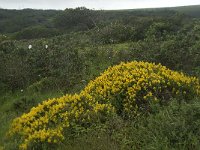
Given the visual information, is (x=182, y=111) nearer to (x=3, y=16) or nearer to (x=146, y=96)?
(x=146, y=96)

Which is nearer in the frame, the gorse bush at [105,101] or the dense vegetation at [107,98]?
the dense vegetation at [107,98]

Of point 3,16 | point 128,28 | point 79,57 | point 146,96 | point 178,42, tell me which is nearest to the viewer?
point 146,96

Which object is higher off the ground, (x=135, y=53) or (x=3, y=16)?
(x=135, y=53)

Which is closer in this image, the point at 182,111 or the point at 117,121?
the point at 182,111

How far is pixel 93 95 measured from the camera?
28.9 ft

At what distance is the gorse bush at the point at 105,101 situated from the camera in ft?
25.1

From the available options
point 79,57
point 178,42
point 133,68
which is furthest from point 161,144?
point 79,57

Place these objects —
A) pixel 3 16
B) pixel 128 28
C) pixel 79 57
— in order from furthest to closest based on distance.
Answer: pixel 3 16, pixel 128 28, pixel 79 57

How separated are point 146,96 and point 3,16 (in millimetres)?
65099

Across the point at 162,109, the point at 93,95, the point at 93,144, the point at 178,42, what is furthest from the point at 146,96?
the point at 178,42

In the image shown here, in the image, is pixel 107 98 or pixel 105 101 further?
pixel 107 98

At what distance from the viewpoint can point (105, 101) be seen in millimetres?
Result: 8484

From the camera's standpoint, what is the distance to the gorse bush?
7664mm

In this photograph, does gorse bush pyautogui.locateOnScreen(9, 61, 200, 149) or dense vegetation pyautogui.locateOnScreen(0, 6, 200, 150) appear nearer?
dense vegetation pyautogui.locateOnScreen(0, 6, 200, 150)
